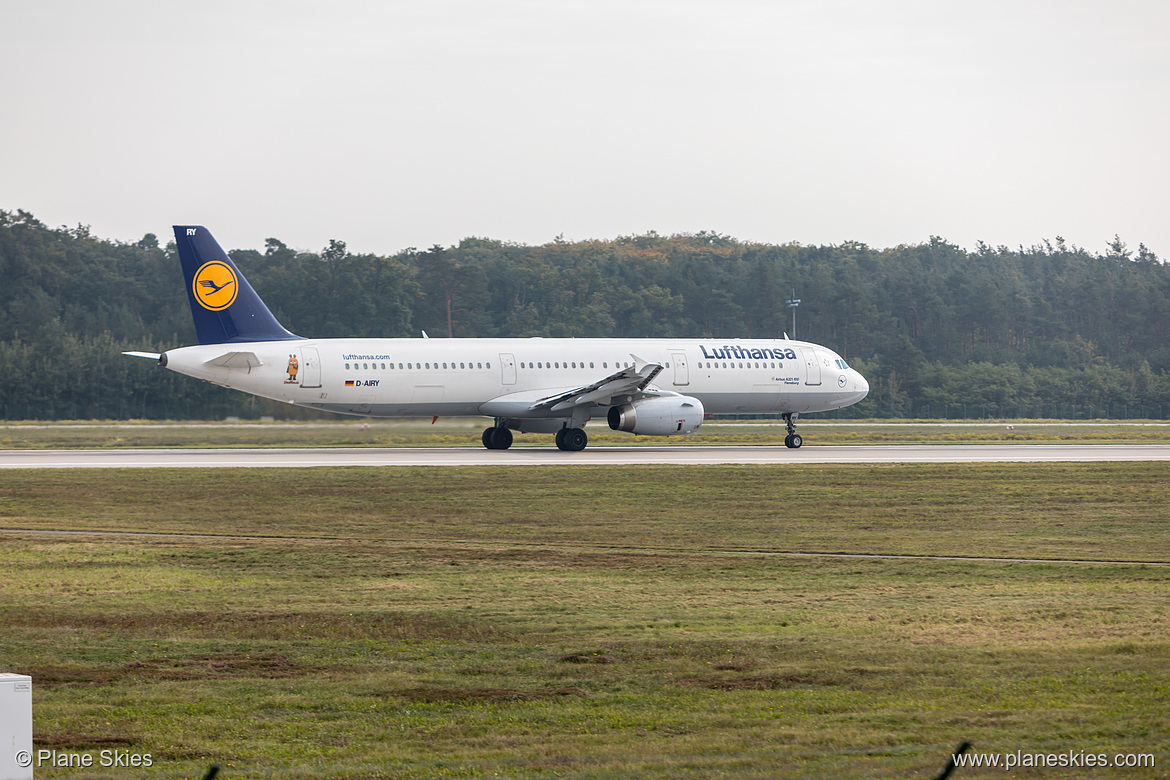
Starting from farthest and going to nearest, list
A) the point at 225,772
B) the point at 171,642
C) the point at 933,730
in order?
the point at 171,642 < the point at 933,730 < the point at 225,772

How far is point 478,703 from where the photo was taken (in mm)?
9992

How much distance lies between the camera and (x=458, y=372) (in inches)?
1594

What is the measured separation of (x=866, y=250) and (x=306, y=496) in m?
112

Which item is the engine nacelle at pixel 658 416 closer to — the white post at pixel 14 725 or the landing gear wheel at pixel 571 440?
the landing gear wheel at pixel 571 440

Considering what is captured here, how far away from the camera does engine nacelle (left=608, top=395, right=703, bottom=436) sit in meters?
39.8

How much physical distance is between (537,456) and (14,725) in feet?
108

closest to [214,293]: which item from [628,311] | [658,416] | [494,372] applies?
[494,372]

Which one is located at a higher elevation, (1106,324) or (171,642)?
(1106,324)

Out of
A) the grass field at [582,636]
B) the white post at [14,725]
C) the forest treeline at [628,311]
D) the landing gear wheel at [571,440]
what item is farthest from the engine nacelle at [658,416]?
the white post at [14,725]

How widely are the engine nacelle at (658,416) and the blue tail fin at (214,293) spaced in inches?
467

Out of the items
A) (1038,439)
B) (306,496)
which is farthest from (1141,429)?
(306,496)

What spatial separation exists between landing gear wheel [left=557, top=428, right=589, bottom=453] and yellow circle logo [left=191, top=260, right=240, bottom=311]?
11.5 metres

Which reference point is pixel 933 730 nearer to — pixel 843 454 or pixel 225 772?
pixel 225 772

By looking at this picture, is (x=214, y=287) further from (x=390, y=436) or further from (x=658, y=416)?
(x=658, y=416)
